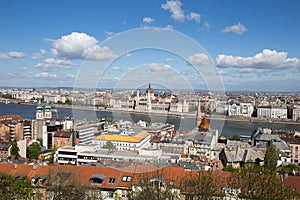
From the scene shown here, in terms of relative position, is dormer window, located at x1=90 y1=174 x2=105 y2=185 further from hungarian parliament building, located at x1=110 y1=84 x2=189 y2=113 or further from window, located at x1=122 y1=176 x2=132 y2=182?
hungarian parliament building, located at x1=110 y1=84 x2=189 y2=113

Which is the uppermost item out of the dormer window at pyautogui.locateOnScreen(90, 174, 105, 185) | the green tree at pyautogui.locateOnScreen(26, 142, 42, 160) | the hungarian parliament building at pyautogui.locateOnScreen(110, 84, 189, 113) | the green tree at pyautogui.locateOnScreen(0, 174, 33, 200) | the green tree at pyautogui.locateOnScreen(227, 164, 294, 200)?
the hungarian parliament building at pyautogui.locateOnScreen(110, 84, 189, 113)

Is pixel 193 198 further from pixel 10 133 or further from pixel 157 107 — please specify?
pixel 157 107

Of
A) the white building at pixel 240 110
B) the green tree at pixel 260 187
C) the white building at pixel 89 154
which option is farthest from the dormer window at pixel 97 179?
the white building at pixel 240 110

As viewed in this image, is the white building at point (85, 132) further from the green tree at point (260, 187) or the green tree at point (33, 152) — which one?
the green tree at point (260, 187)

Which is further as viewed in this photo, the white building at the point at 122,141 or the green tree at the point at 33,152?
the white building at the point at 122,141

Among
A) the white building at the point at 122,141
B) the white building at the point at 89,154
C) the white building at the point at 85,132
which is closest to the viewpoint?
the white building at the point at 89,154

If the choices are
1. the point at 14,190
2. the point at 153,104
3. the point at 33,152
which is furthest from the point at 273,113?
the point at 14,190

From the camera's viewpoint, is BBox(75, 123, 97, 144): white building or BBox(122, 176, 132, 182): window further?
BBox(75, 123, 97, 144): white building

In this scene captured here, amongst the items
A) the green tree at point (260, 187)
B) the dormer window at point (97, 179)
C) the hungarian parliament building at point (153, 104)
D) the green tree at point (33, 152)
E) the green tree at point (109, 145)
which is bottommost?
the green tree at point (33, 152)

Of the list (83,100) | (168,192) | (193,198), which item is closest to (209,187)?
(193,198)

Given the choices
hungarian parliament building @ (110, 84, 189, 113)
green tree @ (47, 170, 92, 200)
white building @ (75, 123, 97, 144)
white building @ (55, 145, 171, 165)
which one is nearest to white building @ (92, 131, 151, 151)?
white building @ (75, 123, 97, 144)

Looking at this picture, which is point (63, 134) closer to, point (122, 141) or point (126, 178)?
point (122, 141)
